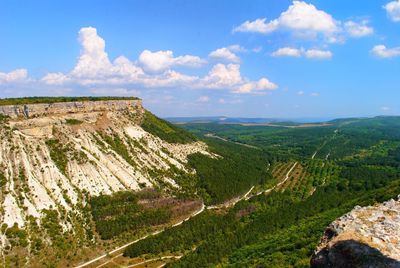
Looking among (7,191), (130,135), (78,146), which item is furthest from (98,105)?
(7,191)

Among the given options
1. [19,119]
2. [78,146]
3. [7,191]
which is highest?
[19,119]

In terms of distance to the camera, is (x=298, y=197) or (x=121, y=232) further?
(x=298, y=197)

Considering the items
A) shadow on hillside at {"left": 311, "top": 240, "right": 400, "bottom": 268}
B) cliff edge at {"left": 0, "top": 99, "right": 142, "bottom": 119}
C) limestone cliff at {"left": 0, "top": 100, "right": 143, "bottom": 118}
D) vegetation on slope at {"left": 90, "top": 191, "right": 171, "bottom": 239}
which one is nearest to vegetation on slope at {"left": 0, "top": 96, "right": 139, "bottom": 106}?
cliff edge at {"left": 0, "top": 99, "right": 142, "bottom": 119}

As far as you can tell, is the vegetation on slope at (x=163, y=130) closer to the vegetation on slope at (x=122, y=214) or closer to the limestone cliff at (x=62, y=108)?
the limestone cliff at (x=62, y=108)

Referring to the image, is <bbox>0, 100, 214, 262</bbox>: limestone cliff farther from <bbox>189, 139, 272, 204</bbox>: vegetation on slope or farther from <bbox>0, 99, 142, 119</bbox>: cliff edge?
<bbox>189, 139, 272, 204</bbox>: vegetation on slope

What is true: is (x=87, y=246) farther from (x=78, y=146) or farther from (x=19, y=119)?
(x=19, y=119)

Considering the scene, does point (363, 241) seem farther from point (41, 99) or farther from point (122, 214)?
point (41, 99)

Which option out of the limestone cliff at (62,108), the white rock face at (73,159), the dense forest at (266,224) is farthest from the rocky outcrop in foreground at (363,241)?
the limestone cliff at (62,108)
